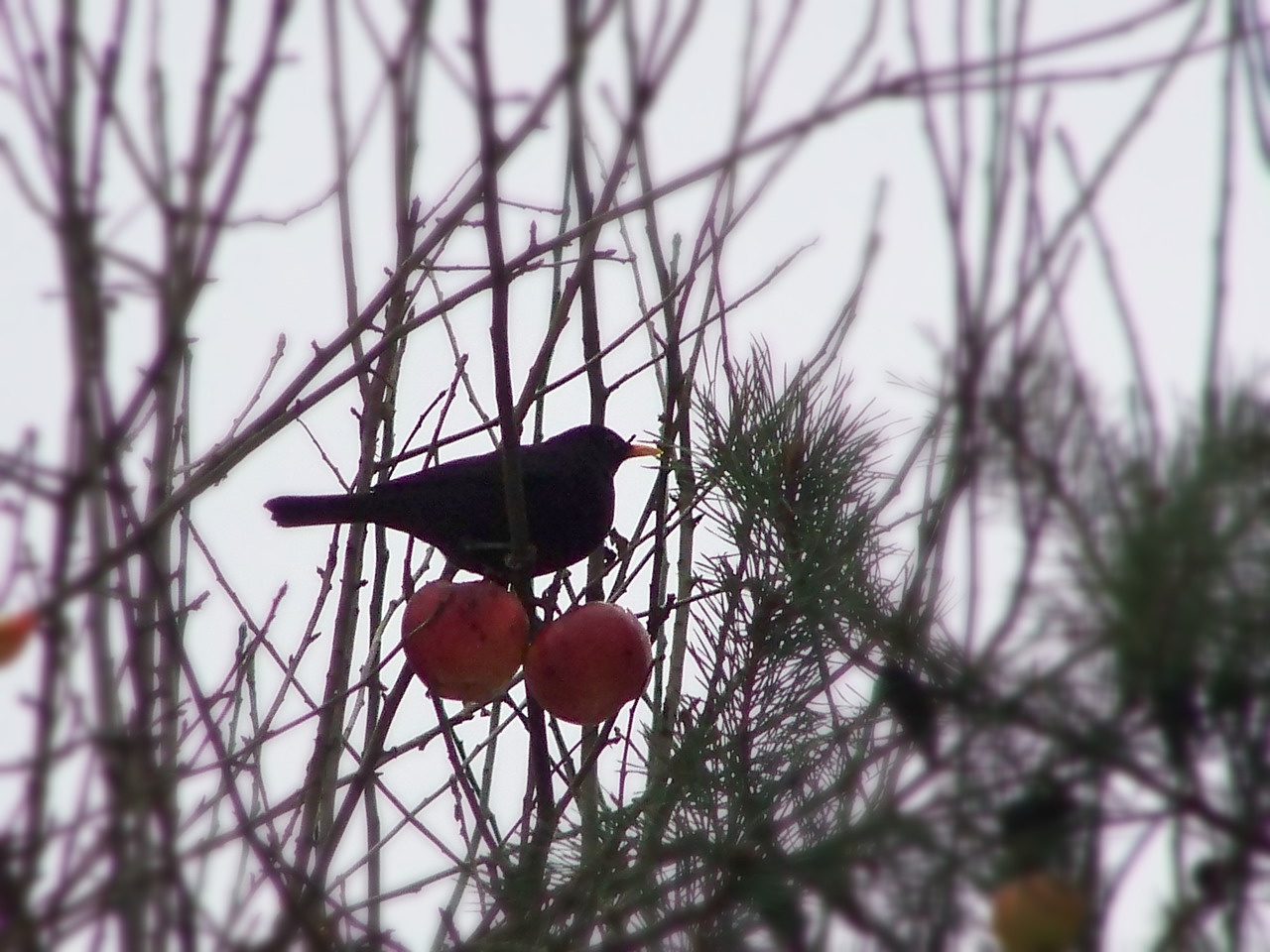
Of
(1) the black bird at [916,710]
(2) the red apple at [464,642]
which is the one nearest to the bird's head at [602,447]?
(2) the red apple at [464,642]

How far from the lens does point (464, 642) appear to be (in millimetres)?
2697

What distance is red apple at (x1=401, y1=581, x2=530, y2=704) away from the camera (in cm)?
269

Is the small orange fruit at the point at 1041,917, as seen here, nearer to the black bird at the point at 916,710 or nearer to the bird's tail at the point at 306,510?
the black bird at the point at 916,710

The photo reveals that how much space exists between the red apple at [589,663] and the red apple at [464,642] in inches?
2.9

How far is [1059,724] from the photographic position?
1122 millimetres

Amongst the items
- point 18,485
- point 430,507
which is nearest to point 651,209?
point 430,507

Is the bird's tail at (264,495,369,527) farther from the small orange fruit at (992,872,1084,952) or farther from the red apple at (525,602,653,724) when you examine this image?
the small orange fruit at (992,872,1084,952)

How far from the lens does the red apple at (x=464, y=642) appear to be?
2689 millimetres

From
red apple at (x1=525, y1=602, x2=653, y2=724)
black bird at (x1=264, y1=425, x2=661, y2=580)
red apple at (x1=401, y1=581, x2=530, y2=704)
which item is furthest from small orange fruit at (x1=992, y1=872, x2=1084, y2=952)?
black bird at (x1=264, y1=425, x2=661, y2=580)

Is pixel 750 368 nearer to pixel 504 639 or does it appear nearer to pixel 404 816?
pixel 504 639

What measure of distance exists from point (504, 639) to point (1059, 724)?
1.72 meters

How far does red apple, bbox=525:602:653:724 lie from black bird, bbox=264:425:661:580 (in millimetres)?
902

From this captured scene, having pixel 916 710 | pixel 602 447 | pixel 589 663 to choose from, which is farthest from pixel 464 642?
pixel 916 710

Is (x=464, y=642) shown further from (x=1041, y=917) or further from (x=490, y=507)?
(x=1041, y=917)
